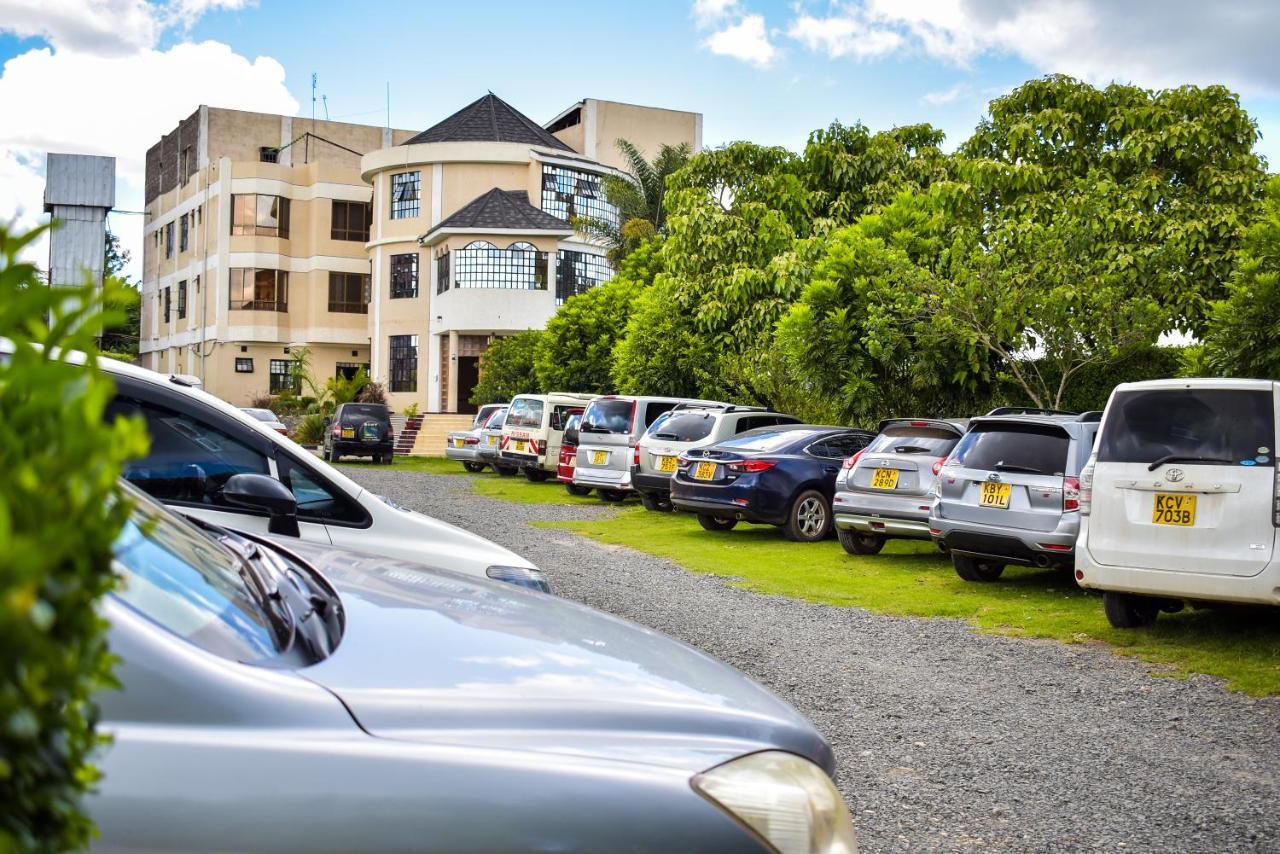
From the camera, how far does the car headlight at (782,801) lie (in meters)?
2.36

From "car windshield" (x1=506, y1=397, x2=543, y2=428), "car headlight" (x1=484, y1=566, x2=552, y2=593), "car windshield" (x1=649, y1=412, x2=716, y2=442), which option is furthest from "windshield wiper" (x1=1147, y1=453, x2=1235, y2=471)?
"car windshield" (x1=506, y1=397, x2=543, y2=428)

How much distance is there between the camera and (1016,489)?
11.7m

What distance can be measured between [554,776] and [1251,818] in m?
4.20

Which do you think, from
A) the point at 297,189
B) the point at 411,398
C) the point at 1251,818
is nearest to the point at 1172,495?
the point at 1251,818

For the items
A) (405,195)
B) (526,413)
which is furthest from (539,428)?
(405,195)

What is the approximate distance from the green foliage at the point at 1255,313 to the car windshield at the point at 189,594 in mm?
12284

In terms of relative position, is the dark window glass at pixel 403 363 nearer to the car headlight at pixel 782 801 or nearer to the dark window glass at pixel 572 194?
the dark window glass at pixel 572 194

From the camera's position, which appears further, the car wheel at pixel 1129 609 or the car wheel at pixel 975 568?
the car wheel at pixel 975 568

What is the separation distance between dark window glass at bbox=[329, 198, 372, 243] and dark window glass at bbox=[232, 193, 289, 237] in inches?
101

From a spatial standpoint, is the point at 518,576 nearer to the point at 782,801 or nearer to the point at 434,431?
the point at 782,801

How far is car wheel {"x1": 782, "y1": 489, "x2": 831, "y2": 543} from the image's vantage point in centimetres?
1633

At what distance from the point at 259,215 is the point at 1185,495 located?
57.4 m

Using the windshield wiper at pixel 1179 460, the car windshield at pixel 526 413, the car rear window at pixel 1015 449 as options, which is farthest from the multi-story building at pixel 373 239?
the windshield wiper at pixel 1179 460

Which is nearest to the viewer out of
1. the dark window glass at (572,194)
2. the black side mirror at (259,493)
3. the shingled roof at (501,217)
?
the black side mirror at (259,493)
